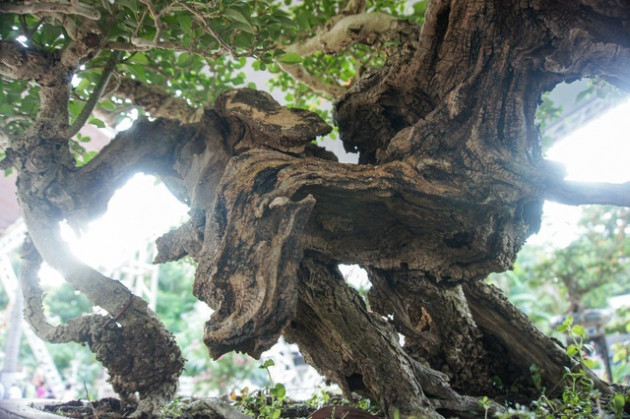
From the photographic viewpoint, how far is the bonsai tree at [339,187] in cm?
110

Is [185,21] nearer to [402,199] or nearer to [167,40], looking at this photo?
[167,40]

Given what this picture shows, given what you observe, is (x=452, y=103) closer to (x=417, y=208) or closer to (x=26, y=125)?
(x=417, y=208)

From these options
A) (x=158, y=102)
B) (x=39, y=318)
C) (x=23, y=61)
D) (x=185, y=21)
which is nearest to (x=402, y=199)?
(x=185, y=21)

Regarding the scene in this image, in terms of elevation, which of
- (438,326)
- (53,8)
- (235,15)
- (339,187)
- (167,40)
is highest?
(167,40)

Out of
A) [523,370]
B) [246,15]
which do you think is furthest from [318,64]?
[523,370]

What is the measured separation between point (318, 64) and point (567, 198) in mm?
1614

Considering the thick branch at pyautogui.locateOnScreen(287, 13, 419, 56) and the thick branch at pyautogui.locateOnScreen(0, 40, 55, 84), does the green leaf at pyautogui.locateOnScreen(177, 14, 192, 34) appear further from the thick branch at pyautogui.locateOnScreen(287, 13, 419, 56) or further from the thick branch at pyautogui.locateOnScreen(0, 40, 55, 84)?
the thick branch at pyautogui.locateOnScreen(287, 13, 419, 56)

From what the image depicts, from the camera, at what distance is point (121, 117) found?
2.06m

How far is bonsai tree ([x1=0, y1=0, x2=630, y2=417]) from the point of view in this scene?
1097 mm

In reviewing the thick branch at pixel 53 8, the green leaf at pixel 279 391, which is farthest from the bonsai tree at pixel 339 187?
the green leaf at pixel 279 391

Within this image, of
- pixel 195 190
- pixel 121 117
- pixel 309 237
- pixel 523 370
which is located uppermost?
pixel 121 117

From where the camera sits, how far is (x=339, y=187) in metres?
Answer: 1.24

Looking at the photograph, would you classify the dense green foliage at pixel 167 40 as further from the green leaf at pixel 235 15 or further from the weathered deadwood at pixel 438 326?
the weathered deadwood at pixel 438 326

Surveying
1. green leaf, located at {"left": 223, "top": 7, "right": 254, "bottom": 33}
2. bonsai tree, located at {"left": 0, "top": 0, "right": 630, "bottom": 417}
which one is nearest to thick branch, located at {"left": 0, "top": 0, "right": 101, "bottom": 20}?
bonsai tree, located at {"left": 0, "top": 0, "right": 630, "bottom": 417}
